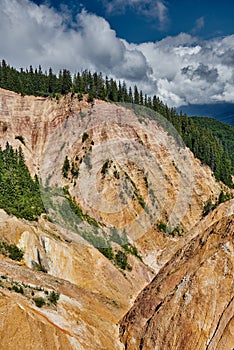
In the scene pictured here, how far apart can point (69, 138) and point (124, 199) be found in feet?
53.7

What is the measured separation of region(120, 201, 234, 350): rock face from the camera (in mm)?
21125

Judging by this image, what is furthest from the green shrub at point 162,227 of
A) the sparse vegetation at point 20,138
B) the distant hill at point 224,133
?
the distant hill at point 224,133

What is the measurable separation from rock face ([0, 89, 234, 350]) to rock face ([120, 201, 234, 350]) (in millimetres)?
74

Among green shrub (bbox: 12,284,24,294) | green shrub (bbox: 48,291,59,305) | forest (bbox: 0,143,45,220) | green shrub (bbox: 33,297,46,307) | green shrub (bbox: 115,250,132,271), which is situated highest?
forest (bbox: 0,143,45,220)

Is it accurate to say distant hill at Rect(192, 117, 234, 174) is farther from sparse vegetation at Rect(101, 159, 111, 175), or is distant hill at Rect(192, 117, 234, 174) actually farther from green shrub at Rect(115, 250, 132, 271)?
green shrub at Rect(115, 250, 132, 271)

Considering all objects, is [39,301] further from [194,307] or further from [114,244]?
[114,244]

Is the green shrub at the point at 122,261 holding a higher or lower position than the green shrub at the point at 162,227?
lower

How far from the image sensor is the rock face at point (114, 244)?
22031mm

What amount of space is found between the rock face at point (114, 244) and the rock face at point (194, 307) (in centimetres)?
7

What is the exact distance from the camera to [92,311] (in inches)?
1138

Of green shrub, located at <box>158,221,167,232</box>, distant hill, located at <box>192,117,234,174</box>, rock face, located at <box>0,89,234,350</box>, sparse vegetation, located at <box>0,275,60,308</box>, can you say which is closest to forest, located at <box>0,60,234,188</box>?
rock face, located at <box>0,89,234,350</box>

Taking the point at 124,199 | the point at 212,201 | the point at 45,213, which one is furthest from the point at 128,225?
the point at 212,201

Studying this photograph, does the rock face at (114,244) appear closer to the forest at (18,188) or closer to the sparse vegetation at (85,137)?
the sparse vegetation at (85,137)

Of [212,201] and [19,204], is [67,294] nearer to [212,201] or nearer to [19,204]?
[19,204]
